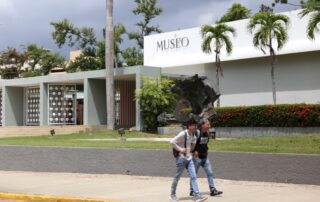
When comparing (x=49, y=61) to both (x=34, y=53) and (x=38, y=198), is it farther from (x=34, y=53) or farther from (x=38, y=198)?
(x=38, y=198)

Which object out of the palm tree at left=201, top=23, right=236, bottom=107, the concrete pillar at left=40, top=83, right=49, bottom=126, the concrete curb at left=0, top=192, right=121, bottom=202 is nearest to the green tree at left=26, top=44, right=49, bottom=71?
the concrete pillar at left=40, top=83, right=49, bottom=126

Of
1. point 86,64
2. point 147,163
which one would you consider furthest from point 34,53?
point 147,163

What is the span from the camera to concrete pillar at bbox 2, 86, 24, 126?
39625mm

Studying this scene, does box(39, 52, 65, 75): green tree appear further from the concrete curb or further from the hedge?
the concrete curb

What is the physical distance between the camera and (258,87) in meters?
31.0

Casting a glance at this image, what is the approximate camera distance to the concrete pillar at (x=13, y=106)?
39.6 metres

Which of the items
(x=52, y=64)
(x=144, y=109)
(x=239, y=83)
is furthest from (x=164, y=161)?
(x=52, y=64)

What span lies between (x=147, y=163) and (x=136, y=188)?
2.06 m

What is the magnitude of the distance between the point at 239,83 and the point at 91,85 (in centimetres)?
917

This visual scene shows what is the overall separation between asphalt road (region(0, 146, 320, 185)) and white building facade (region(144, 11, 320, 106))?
15.7 m

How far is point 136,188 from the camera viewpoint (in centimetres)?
1262

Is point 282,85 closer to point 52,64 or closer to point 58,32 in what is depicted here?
point 58,32

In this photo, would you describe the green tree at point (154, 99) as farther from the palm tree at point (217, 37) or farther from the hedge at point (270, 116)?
the hedge at point (270, 116)

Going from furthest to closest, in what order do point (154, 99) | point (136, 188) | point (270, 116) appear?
point (154, 99), point (270, 116), point (136, 188)
